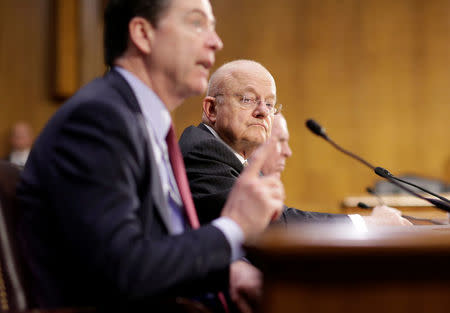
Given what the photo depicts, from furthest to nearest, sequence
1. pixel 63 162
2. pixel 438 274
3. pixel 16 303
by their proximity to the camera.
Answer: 1. pixel 16 303
2. pixel 63 162
3. pixel 438 274

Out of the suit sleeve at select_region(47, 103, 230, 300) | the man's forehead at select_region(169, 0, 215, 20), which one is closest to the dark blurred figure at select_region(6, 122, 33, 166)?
the man's forehead at select_region(169, 0, 215, 20)

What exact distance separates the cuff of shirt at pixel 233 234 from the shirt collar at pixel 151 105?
341mm

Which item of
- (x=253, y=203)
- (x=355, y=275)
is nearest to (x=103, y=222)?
(x=253, y=203)

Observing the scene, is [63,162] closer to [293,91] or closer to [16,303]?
[16,303]

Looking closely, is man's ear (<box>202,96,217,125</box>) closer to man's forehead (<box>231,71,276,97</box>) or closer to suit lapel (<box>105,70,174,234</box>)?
man's forehead (<box>231,71,276,97</box>)

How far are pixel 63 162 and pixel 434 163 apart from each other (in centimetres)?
701

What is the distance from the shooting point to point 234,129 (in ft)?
7.71

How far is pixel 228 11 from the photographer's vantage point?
6.96 m

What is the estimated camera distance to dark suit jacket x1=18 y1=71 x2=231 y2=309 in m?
0.97

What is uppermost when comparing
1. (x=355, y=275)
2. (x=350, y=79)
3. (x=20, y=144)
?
(x=350, y=79)

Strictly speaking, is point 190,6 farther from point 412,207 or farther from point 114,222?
point 412,207

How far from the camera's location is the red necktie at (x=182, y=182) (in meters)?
1.30

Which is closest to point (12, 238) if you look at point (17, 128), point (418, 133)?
point (17, 128)

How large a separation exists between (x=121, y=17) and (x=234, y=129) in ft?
3.62
